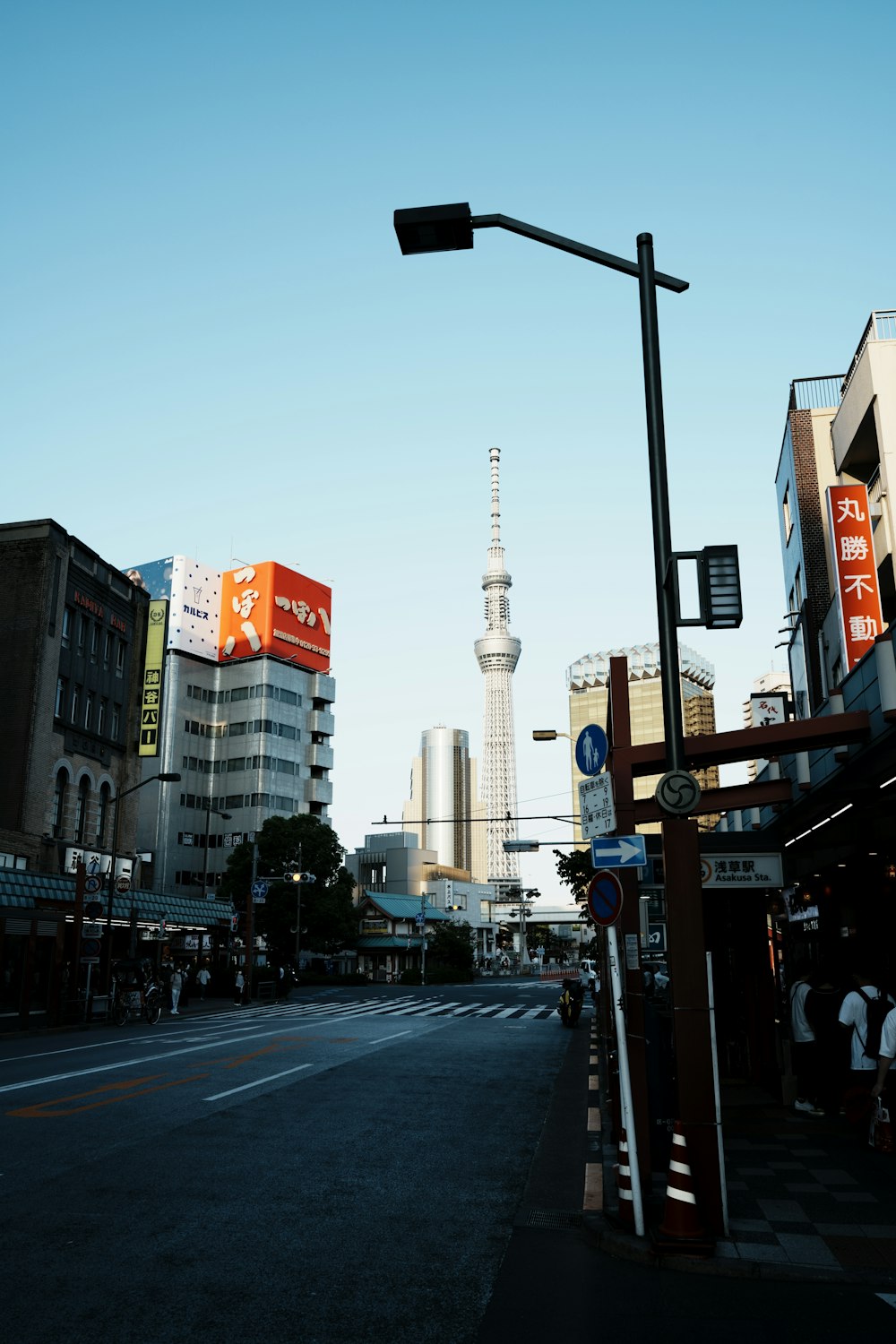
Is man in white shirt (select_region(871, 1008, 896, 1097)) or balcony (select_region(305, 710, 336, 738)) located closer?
man in white shirt (select_region(871, 1008, 896, 1097))

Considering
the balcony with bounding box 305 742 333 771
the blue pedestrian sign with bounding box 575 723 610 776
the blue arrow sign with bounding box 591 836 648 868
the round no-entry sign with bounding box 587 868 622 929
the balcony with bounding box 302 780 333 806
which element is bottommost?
the round no-entry sign with bounding box 587 868 622 929

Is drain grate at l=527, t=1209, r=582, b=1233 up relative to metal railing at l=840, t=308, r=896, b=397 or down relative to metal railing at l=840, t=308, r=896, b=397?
down

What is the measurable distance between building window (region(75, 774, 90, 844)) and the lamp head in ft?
139

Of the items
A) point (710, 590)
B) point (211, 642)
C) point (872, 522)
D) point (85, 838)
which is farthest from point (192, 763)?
point (710, 590)

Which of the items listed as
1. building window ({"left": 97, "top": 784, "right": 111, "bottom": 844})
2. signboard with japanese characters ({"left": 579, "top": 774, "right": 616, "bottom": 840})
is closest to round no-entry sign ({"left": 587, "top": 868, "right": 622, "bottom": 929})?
signboard with japanese characters ({"left": 579, "top": 774, "right": 616, "bottom": 840})

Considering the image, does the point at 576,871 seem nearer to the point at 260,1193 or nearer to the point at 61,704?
the point at 61,704

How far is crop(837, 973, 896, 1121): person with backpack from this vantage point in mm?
12414

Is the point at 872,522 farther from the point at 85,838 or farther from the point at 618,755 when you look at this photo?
the point at 85,838

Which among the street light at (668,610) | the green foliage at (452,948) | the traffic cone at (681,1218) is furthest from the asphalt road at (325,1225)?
the green foliage at (452,948)

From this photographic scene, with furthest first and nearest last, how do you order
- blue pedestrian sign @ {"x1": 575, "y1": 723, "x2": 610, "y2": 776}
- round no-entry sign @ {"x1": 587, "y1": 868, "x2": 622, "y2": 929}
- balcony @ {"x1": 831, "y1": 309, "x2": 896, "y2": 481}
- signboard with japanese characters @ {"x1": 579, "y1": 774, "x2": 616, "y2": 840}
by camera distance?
Answer: 1. balcony @ {"x1": 831, "y1": 309, "x2": 896, "y2": 481}
2. blue pedestrian sign @ {"x1": 575, "y1": 723, "x2": 610, "y2": 776}
3. signboard with japanese characters @ {"x1": 579, "y1": 774, "x2": 616, "y2": 840}
4. round no-entry sign @ {"x1": 587, "y1": 868, "x2": 622, "y2": 929}

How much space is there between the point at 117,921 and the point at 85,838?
461 cm

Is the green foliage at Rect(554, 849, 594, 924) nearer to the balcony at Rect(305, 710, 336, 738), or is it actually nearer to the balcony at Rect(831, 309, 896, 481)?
the balcony at Rect(831, 309, 896, 481)

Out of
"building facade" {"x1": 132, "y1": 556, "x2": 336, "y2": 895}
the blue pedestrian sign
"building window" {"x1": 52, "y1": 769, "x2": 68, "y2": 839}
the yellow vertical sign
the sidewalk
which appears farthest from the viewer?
"building facade" {"x1": 132, "y1": 556, "x2": 336, "y2": 895}

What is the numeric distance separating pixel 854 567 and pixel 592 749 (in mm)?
13605
